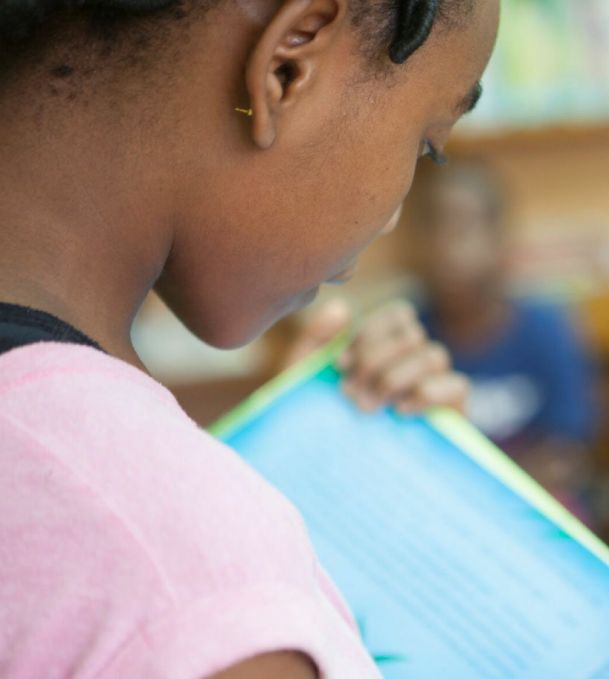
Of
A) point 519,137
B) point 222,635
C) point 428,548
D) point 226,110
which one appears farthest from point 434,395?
point 519,137

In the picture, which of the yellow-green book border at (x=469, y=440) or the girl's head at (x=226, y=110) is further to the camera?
the yellow-green book border at (x=469, y=440)

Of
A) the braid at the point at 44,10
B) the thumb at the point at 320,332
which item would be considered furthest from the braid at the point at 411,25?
the thumb at the point at 320,332

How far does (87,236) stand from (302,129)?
4.9 inches

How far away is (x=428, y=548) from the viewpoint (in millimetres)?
762

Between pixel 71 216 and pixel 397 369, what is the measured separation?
18.9 inches

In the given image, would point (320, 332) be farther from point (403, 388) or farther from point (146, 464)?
point (146, 464)

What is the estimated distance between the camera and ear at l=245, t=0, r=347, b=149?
1.61 feet

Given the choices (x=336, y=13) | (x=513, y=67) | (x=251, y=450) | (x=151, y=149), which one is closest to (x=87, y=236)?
(x=151, y=149)

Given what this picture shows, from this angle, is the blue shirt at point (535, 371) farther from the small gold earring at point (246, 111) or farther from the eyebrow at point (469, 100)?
the small gold earring at point (246, 111)

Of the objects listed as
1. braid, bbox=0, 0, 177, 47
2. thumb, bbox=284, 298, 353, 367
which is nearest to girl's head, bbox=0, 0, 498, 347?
braid, bbox=0, 0, 177, 47

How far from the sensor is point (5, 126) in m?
0.50

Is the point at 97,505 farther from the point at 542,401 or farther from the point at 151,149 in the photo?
the point at 542,401

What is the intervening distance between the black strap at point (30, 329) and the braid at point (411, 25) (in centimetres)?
22

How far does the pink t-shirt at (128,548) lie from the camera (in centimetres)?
38
